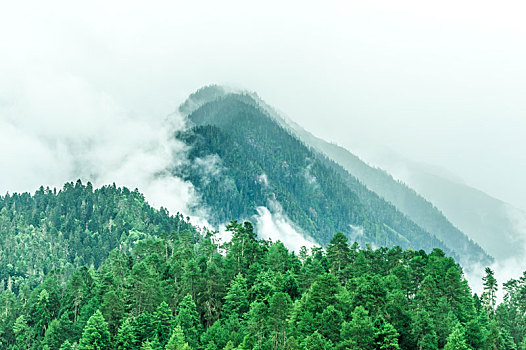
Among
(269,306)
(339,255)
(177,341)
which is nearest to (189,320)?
(177,341)

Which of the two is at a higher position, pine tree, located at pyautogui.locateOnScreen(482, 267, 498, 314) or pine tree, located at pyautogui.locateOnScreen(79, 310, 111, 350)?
pine tree, located at pyautogui.locateOnScreen(482, 267, 498, 314)

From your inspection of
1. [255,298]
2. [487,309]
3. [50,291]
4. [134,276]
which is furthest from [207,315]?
[487,309]

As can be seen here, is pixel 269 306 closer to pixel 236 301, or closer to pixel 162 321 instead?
pixel 236 301

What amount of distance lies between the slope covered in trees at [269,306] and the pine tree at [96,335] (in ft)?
0.60

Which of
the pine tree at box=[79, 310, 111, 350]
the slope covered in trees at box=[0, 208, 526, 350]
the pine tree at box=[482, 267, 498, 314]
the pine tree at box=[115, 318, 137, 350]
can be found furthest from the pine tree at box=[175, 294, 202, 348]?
the pine tree at box=[482, 267, 498, 314]

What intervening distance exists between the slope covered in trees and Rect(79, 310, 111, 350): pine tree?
184 millimetres

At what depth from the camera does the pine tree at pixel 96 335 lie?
93.0 meters

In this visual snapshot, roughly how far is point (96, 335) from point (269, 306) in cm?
3440

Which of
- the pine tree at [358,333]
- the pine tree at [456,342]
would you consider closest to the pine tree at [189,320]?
the pine tree at [358,333]

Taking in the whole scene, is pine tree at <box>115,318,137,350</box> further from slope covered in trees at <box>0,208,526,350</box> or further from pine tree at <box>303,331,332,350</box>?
pine tree at <box>303,331,332,350</box>

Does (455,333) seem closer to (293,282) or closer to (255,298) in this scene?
(293,282)

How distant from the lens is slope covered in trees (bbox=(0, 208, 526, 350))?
76500 millimetres

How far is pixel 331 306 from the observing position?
7650cm

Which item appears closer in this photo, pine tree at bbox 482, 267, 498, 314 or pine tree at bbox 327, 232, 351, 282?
pine tree at bbox 327, 232, 351, 282
